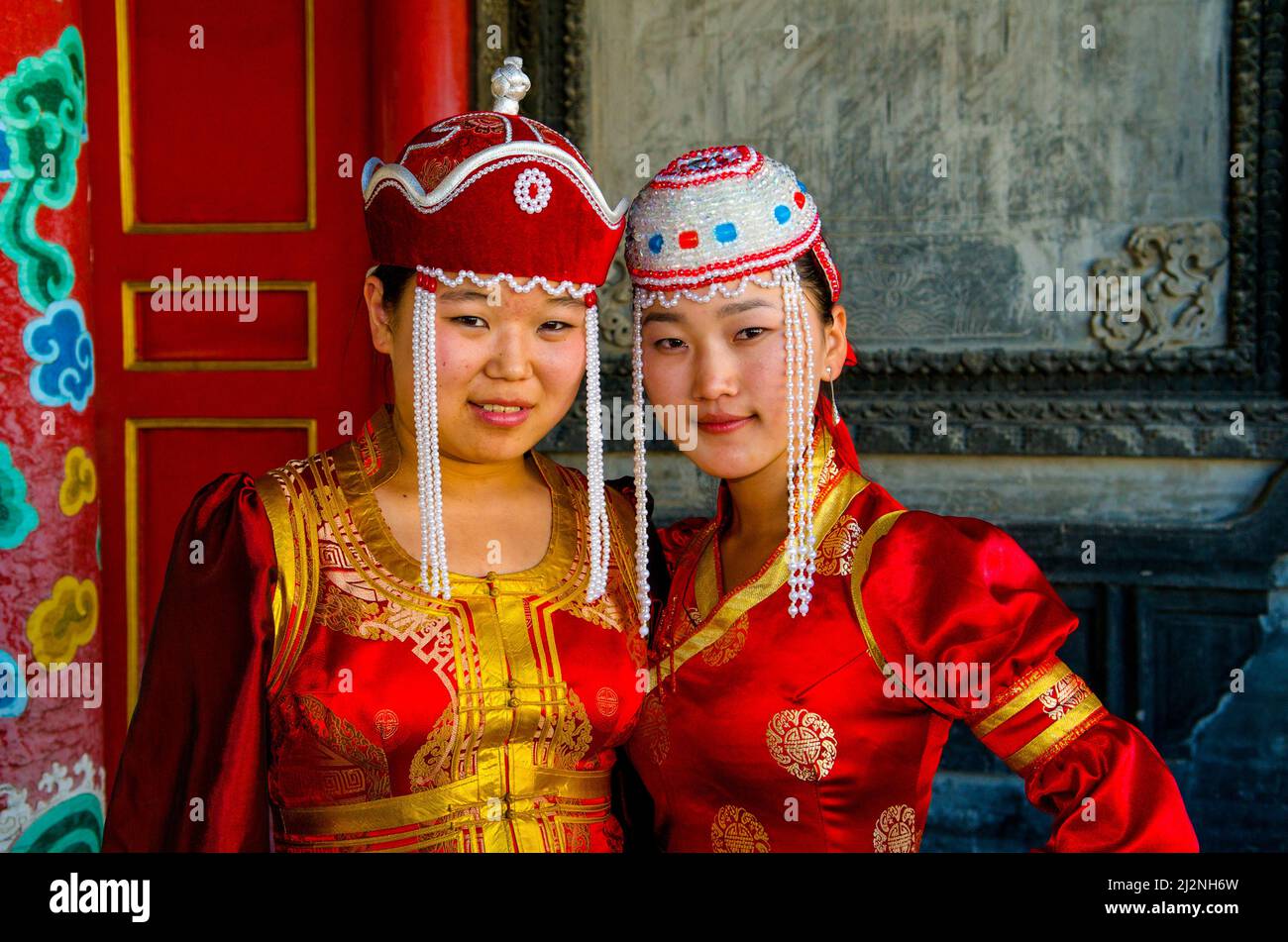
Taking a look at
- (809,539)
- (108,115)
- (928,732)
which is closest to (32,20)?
(108,115)

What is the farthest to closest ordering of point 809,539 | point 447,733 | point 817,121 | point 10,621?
point 817,121 < point 10,621 < point 809,539 < point 447,733

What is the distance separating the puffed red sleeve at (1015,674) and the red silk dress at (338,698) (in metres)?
0.47

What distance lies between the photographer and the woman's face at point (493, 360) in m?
1.67

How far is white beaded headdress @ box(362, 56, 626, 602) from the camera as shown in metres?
1.65

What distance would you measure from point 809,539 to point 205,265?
78.3 inches

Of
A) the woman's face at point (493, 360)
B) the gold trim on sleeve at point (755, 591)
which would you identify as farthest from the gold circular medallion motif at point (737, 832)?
the woman's face at point (493, 360)

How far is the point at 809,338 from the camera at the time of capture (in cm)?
174

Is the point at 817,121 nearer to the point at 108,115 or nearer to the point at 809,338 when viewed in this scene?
the point at 809,338

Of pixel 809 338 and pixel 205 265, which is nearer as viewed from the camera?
pixel 809 338

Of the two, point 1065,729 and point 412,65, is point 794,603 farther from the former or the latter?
point 412,65

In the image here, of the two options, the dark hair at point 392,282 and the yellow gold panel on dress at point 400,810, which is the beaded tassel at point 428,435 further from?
the yellow gold panel on dress at point 400,810

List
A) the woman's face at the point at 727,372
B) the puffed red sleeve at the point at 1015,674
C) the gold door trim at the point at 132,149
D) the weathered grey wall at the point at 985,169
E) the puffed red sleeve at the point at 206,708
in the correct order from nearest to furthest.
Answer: the puffed red sleeve at the point at 1015,674 → the puffed red sleeve at the point at 206,708 → the woman's face at the point at 727,372 → the weathered grey wall at the point at 985,169 → the gold door trim at the point at 132,149

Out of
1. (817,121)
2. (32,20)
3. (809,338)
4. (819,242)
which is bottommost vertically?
(809,338)

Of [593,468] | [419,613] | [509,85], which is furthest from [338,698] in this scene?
[509,85]
